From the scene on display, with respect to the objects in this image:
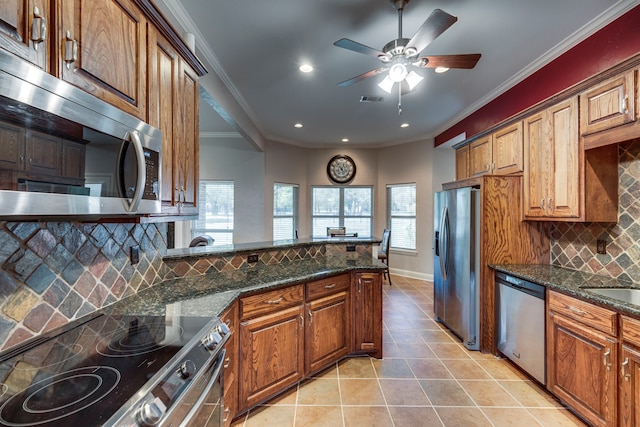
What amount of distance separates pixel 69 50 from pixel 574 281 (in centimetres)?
321

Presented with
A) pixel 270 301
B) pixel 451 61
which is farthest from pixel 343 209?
pixel 270 301

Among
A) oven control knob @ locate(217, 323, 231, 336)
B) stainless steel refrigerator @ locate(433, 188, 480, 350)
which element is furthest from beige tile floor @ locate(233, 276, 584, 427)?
oven control knob @ locate(217, 323, 231, 336)

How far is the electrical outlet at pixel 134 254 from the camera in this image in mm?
1718

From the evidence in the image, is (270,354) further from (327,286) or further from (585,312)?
(585,312)

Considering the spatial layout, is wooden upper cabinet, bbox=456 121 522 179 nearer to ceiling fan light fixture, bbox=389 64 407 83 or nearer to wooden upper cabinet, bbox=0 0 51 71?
ceiling fan light fixture, bbox=389 64 407 83

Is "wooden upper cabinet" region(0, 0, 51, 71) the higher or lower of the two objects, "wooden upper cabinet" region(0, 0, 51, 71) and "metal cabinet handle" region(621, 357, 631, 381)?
the higher

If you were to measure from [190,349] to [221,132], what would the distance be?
475cm

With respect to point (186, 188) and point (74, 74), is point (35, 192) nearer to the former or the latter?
point (74, 74)

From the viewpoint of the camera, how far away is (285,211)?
601 cm

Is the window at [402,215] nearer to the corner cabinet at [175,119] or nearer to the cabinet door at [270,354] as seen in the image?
the cabinet door at [270,354]

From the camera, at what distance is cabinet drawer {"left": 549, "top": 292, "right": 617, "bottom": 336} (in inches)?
67.1

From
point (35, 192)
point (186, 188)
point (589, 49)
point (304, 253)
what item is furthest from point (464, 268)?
point (35, 192)

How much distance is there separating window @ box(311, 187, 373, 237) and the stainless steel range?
16.5 feet

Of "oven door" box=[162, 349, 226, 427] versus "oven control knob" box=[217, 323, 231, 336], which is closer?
"oven door" box=[162, 349, 226, 427]
